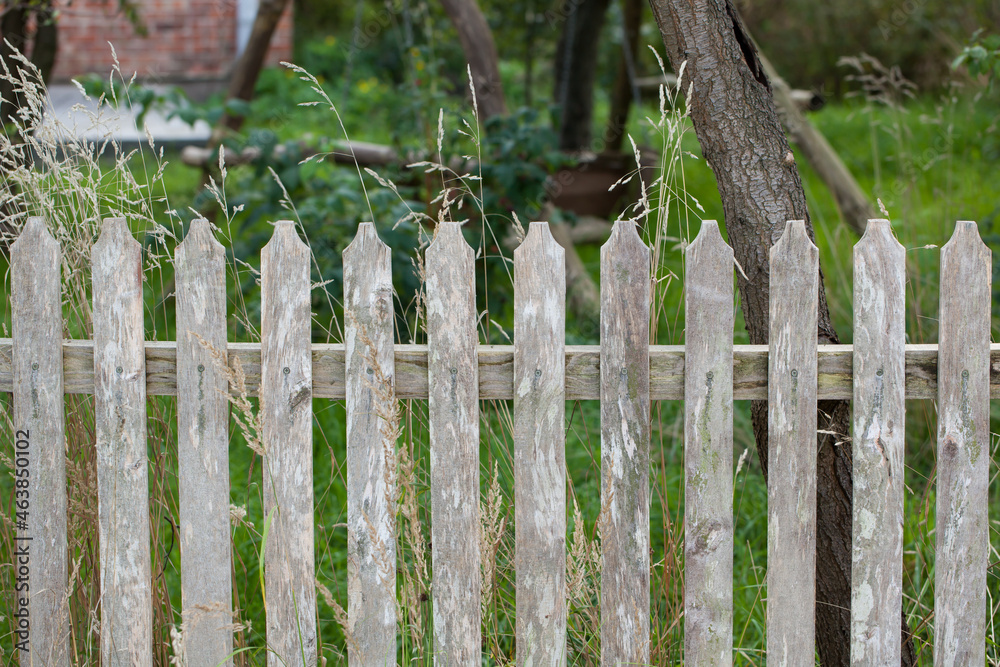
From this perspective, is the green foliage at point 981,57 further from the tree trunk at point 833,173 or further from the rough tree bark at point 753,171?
the tree trunk at point 833,173

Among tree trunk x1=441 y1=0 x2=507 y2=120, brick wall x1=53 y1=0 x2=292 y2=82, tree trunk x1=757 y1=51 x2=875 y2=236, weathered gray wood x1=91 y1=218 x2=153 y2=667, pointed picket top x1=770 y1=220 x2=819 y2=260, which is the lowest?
weathered gray wood x1=91 y1=218 x2=153 y2=667

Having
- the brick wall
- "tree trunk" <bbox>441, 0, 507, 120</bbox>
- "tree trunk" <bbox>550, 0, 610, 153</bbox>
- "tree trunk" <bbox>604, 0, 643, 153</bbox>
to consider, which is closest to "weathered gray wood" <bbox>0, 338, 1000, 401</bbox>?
"tree trunk" <bbox>441, 0, 507, 120</bbox>

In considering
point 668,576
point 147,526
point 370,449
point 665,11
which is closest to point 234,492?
point 147,526

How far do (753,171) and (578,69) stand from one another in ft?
15.5

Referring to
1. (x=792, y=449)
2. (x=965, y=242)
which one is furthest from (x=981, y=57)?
(x=792, y=449)

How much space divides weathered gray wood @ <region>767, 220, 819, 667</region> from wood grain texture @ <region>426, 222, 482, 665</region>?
1.77ft

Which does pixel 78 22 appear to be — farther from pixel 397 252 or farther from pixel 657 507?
pixel 657 507

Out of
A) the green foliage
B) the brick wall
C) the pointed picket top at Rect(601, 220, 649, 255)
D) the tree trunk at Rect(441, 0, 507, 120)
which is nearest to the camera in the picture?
the pointed picket top at Rect(601, 220, 649, 255)

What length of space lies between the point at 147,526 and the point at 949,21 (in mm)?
12584

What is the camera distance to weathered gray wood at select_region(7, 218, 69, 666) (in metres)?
1.59

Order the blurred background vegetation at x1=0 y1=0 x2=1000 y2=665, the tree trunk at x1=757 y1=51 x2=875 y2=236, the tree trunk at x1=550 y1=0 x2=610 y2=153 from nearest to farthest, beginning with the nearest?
the blurred background vegetation at x1=0 y1=0 x2=1000 y2=665 → the tree trunk at x1=757 y1=51 x2=875 y2=236 → the tree trunk at x1=550 y1=0 x2=610 y2=153

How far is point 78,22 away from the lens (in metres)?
12.3

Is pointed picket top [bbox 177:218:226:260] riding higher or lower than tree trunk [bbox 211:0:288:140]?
lower

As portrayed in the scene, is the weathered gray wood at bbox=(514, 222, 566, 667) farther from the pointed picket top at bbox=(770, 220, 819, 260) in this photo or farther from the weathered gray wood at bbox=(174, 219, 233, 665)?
the weathered gray wood at bbox=(174, 219, 233, 665)
